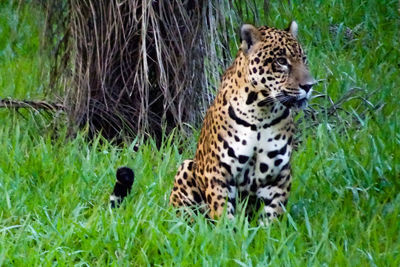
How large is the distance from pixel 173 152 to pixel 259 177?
146 cm

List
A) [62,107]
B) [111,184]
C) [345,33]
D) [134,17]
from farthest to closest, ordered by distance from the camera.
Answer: [345,33] → [62,107] → [134,17] → [111,184]

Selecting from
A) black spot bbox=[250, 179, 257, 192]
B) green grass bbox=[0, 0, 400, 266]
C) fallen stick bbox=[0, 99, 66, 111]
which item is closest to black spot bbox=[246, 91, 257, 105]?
black spot bbox=[250, 179, 257, 192]

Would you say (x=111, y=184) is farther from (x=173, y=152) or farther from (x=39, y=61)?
(x=39, y=61)

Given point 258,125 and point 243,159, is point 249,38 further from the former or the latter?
point 243,159

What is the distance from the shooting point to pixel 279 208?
479cm

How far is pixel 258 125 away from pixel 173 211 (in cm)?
62

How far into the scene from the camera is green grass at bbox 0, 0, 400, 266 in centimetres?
443

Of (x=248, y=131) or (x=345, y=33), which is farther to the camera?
(x=345, y=33)

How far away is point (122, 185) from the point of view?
4.88 m

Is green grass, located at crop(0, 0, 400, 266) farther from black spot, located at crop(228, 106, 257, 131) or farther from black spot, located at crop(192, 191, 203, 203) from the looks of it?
black spot, located at crop(228, 106, 257, 131)

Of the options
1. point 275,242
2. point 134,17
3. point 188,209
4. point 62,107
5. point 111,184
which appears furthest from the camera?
point 62,107

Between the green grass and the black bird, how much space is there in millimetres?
78

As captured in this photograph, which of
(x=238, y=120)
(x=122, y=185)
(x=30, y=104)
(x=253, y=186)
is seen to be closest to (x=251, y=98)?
(x=238, y=120)

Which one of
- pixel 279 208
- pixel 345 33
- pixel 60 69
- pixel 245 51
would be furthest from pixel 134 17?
pixel 345 33
